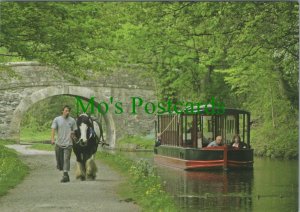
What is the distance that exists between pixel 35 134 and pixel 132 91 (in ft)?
36.4

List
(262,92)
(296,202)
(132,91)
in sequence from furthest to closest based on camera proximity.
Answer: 1. (132,91)
2. (262,92)
3. (296,202)

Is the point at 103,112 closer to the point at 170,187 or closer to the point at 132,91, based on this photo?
the point at 132,91

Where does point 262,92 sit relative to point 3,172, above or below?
above

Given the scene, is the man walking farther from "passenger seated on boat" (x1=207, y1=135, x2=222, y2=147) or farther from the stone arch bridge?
the stone arch bridge

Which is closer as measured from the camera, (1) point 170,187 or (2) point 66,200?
(2) point 66,200

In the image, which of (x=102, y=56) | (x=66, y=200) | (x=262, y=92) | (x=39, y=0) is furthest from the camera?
(x=262, y=92)

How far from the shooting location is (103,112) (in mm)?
34344

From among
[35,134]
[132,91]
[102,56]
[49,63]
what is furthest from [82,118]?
[35,134]

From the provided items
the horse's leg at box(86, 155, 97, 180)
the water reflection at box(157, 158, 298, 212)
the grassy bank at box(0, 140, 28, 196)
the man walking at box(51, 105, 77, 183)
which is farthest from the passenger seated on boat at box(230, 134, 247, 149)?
the man walking at box(51, 105, 77, 183)

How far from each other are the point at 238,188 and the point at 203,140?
23.4 ft

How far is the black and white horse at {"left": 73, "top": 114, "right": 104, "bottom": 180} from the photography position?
13.2 meters

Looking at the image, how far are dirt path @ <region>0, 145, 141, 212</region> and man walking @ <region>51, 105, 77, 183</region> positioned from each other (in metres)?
0.38

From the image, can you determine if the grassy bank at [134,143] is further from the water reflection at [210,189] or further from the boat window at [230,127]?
the water reflection at [210,189]

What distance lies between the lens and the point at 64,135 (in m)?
12.7
